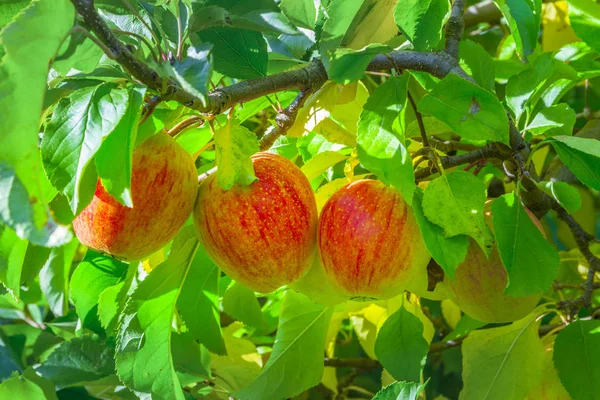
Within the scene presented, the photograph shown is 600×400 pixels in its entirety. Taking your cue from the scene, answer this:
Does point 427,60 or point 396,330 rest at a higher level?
point 427,60

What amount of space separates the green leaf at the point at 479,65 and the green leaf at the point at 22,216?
0.72 metres

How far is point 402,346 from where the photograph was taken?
3.85 feet

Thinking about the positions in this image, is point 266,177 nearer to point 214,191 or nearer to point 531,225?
point 214,191

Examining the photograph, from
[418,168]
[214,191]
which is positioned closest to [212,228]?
[214,191]

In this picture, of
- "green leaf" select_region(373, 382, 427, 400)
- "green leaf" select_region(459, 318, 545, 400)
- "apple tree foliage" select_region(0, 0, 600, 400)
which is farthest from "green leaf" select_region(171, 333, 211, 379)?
"green leaf" select_region(373, 382, 427, 400)

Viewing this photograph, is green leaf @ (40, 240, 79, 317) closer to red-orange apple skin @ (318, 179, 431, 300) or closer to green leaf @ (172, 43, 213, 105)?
red-orange apple skin @ (318, 179, 431, 300)

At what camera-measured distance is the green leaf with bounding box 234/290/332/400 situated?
121 cm

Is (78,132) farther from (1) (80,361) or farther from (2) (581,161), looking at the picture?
(1) (80,361)

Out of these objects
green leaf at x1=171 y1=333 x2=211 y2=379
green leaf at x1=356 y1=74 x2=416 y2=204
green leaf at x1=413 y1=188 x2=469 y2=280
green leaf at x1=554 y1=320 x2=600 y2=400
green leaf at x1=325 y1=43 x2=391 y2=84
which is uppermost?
green leaf at x1=325 y1=43 x2=391 y2=84

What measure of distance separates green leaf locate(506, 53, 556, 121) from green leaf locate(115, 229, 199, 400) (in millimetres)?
504

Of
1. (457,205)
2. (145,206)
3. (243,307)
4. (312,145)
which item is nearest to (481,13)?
(312,145)

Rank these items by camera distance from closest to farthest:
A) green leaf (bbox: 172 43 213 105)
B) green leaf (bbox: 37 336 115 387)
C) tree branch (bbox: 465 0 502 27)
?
green leaf (bbox: 172 43 213 105), green leaf (bbox: 37 336 115 387), tree branch (bbox: 465 0 502 27)

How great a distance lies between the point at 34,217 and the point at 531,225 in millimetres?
640

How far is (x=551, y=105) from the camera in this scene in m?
1.13
